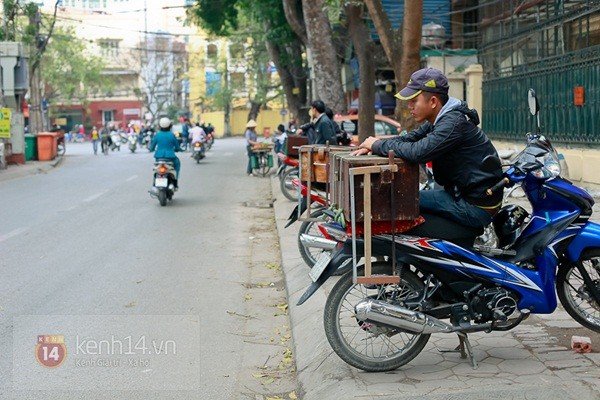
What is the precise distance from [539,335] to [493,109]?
13.8 metres

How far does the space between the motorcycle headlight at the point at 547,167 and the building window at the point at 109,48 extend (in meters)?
71.5

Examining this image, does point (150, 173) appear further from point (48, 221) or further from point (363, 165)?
point (363, 165)

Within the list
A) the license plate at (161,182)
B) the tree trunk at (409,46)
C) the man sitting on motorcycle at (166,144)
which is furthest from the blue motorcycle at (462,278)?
the man sitting on motorcycle at (166,144)

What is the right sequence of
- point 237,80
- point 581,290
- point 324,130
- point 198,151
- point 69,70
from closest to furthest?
point 581,290 → point 324,130 → point 198,151 → point 69,70 → point 237,80

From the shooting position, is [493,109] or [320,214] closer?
[320,214]

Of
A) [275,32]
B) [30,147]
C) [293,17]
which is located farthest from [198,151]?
[293,17]

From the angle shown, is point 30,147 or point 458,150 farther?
point 30,147

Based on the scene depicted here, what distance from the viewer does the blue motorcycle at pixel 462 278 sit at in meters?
5.18

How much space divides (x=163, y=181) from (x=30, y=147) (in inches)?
726

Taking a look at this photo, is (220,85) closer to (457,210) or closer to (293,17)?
(293,17)

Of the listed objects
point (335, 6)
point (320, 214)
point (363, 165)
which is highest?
point (335, 6)

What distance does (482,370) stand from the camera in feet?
17.1

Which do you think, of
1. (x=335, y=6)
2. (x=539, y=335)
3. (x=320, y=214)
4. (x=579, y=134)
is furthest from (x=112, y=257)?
(x=335, y=6)

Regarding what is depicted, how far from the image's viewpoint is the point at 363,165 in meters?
4.95
